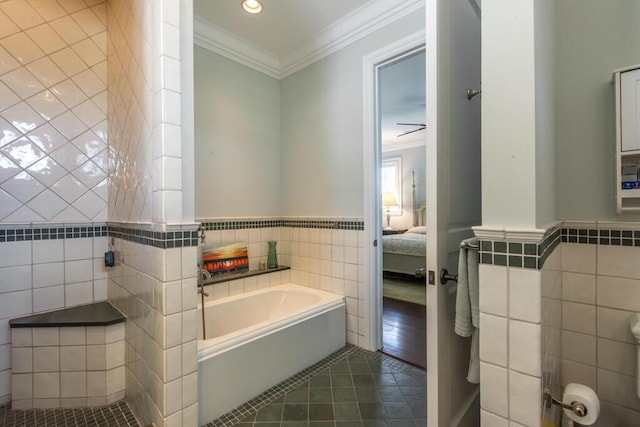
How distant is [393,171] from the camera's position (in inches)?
249

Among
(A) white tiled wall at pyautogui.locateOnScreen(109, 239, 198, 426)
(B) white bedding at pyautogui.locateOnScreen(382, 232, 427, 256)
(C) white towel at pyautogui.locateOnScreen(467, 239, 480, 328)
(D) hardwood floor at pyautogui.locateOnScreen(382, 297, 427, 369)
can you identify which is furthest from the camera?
(B) white bedding at pyautogui.locateOnScreen(382, 232, 427, 256)

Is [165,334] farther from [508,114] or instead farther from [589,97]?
[589,97]

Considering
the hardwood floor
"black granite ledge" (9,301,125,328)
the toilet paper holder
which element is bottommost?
the hardwood floor

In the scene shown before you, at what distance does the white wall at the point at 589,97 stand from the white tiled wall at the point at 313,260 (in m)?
1.32

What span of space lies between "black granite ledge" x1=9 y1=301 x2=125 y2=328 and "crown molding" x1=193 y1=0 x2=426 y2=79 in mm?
2110

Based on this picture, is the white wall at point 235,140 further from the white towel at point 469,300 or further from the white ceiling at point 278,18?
the white towel at point 469,300

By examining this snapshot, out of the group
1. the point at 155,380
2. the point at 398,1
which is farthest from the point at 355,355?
the point at 398,1

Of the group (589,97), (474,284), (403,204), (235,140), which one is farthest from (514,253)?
(403,204)

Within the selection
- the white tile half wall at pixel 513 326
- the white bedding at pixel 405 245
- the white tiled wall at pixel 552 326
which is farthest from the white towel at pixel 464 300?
the white bedding at pixel 405 245

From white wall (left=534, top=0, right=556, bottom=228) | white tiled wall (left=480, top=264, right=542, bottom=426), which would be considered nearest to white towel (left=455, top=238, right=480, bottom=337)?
white tiled wall (left=480, top=264, right=542, bottom=426)

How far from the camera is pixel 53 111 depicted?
1774mm

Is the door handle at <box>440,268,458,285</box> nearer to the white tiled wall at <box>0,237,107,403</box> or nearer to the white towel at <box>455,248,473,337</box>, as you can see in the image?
the white towel at <box>455,248,473,337</box>

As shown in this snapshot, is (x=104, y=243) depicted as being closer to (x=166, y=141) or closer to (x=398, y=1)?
(x=166, y=141)

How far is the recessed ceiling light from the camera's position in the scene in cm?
205
